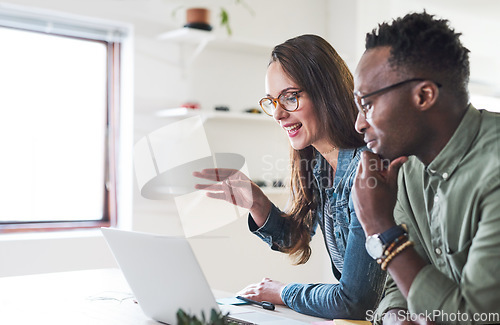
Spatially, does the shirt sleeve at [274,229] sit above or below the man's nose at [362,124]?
below

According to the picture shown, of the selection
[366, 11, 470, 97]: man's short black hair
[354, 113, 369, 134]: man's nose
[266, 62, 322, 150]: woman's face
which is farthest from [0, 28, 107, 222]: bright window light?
[366, 11, 470, 97]: man's short black hair

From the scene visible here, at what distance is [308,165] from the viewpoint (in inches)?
74.9

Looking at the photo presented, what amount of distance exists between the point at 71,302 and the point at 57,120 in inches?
71.9

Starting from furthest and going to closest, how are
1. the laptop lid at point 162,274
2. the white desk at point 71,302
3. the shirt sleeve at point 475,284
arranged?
the white desk at point 71,302 → the laptop lid at point 162,274 → the shirt sleeve at point 475,284

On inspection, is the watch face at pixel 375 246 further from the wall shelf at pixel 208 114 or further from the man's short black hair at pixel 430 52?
the wall shelf at pixel 208 114

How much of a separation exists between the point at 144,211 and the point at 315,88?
181 cm

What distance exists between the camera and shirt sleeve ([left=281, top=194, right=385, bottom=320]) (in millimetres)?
1419

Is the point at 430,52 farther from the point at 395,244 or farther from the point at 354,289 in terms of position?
the point at 354,289

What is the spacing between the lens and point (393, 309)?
126 cm

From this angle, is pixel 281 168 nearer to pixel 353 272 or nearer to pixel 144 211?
pixel 144 211

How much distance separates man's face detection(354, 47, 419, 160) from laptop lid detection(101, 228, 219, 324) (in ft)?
1.50

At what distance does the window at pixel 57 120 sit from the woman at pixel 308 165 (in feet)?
5.49

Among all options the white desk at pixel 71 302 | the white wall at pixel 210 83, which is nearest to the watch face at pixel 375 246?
the white desk at pixel 71 302

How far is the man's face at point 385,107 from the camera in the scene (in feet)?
3.81
